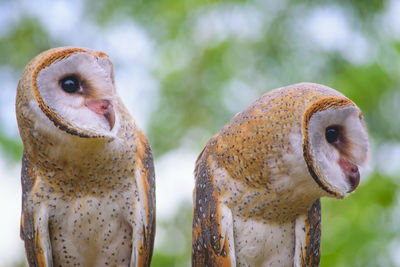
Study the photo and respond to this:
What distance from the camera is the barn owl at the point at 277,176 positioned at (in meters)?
1.64

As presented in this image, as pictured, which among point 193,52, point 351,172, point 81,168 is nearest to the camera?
point 351,172

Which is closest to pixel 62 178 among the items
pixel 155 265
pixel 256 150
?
pixel 256 150

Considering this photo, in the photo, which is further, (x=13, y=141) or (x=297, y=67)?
(x=297, y=67)

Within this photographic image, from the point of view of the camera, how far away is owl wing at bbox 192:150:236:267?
179 cm

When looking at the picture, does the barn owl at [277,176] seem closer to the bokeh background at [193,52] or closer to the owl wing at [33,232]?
the owl wing at [33,232]

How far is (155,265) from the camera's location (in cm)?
564

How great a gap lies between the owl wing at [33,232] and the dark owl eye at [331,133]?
1072 millimetres

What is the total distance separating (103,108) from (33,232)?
1.77 feet

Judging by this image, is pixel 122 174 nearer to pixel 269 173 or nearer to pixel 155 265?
pixel 269 173

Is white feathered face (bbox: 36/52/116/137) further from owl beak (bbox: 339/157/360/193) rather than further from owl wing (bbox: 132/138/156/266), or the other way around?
owl beak (bbox: 339/157/360/193)

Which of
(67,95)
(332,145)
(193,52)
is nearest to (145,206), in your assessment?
(67,95)

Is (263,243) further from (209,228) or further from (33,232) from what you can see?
(33,232)

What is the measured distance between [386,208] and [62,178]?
128 inches

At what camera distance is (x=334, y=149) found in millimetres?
1681
